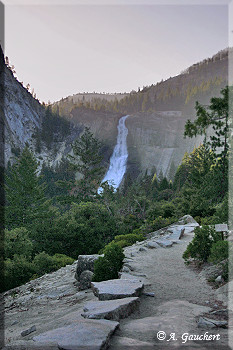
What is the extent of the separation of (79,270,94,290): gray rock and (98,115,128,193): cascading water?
60.3 m

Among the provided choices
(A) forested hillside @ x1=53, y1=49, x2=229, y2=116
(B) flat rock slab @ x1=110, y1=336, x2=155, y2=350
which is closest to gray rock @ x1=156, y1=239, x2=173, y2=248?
(B) flat rock slab @ x1=110, y1=336, x2=155, y2=350

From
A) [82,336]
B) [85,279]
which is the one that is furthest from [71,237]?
→ [82,336]

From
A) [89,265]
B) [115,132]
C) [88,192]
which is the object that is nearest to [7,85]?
[115,132]

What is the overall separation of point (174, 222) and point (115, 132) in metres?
69.1

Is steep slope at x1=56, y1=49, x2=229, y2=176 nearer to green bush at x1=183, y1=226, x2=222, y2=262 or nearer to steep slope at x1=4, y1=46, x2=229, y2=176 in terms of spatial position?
steep slope at x1=4, y1=46, x2=229, y2=176

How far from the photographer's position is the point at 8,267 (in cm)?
1102

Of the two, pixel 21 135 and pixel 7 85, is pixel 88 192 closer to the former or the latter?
pixel 21 135

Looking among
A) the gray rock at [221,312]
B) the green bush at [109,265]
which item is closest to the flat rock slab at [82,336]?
the gray rock at [221,312]

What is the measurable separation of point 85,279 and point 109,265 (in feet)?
2.80

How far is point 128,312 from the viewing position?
408cm

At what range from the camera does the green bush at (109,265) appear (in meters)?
6.53

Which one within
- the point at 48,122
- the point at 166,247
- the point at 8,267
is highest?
the point at 48,122

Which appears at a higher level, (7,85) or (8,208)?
(7,85)

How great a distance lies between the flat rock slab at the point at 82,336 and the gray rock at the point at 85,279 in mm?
3556
